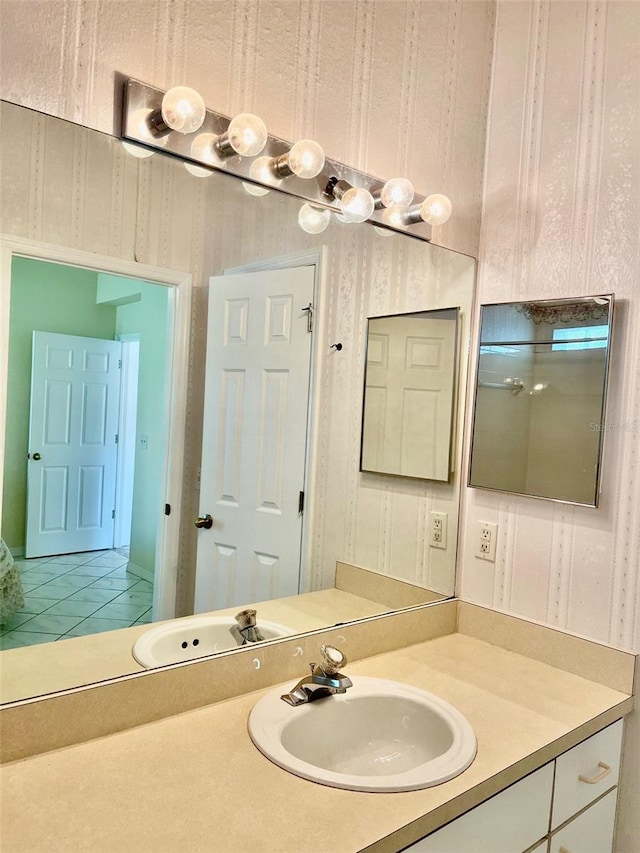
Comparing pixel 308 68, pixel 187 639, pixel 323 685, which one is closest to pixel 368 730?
pixel 323 685

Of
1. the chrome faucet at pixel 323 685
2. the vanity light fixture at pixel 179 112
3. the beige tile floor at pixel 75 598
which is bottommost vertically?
the chrome faucet at pixel 323 685

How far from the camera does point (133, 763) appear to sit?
106 centimetres

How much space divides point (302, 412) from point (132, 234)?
56 centimetres

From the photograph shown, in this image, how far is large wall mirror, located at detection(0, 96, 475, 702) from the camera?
1.08 metres

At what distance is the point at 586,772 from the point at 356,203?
1.38 m

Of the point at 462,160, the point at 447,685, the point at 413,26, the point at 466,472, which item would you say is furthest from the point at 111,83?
the point at 447,685

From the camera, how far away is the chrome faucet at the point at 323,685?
4.25 feet

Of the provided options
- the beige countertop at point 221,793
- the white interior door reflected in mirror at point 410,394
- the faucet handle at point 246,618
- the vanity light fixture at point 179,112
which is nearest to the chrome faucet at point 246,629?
the faucet handle at point 246,618

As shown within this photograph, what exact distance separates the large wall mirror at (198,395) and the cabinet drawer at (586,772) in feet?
1.83

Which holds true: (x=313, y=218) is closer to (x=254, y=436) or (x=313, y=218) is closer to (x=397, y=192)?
(x=397, y=192)

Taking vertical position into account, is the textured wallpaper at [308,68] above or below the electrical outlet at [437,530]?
above

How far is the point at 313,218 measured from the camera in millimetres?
1478

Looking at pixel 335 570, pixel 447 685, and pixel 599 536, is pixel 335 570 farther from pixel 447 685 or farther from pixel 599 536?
pixel 599 536

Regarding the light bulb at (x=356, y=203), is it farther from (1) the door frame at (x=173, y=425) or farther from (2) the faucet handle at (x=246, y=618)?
(2) the faucet handle at (x=246, y=618)
